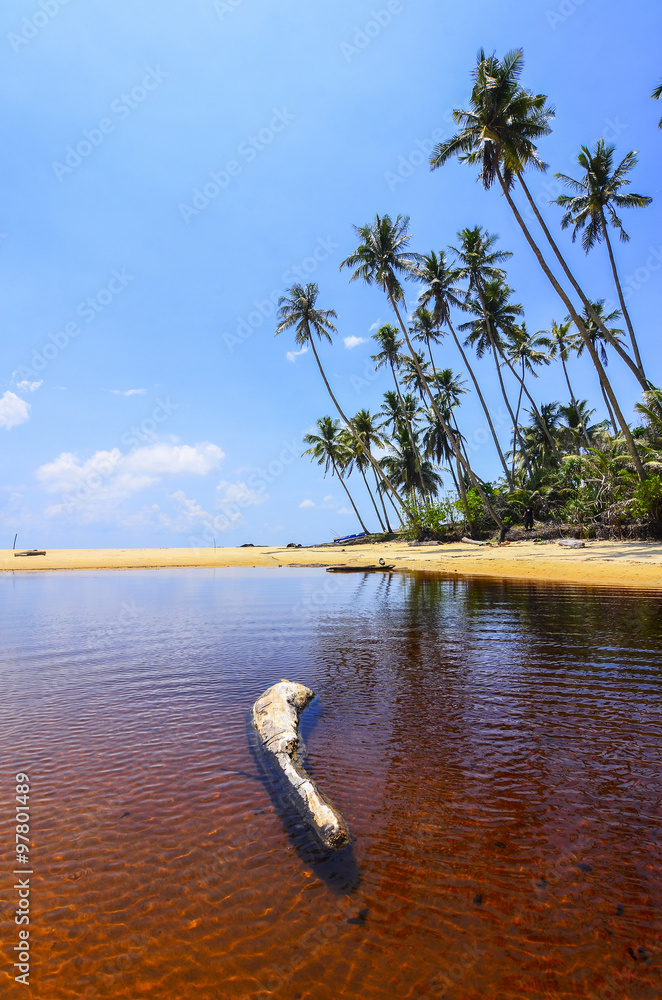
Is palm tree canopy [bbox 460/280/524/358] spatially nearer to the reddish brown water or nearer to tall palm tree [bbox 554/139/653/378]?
tall palm tree [bbox 554/139/653/378]

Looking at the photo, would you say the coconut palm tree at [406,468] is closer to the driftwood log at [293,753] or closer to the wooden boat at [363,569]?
the wooden boat at [363,569]

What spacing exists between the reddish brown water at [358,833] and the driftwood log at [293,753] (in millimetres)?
166

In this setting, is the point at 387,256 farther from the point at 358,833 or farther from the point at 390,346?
the point at 358,833

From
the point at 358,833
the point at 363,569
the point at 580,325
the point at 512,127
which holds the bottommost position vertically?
the point at 358,833

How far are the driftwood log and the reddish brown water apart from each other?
0.17 meters

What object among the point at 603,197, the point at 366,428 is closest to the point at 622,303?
the point at 603,197

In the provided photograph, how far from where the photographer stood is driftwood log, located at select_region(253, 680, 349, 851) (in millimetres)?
3211

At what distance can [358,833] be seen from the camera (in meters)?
3.28

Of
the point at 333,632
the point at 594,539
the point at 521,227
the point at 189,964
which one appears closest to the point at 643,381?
the point at 594,539

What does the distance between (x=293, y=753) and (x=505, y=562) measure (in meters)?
22.4

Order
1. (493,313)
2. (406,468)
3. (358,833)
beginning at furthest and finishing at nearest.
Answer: (406,468), (493,313), (358,833)

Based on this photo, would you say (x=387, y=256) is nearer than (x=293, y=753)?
No

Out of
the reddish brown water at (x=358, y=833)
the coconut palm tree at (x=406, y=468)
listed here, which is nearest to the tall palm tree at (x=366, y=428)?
the coconut palm tree at (x=406, y=468)

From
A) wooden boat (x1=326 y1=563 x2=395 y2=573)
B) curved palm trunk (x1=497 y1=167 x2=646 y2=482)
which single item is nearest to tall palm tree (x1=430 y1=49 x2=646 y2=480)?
curved palm trunk (x1=497 y1=167 x2=646 y2=482)
